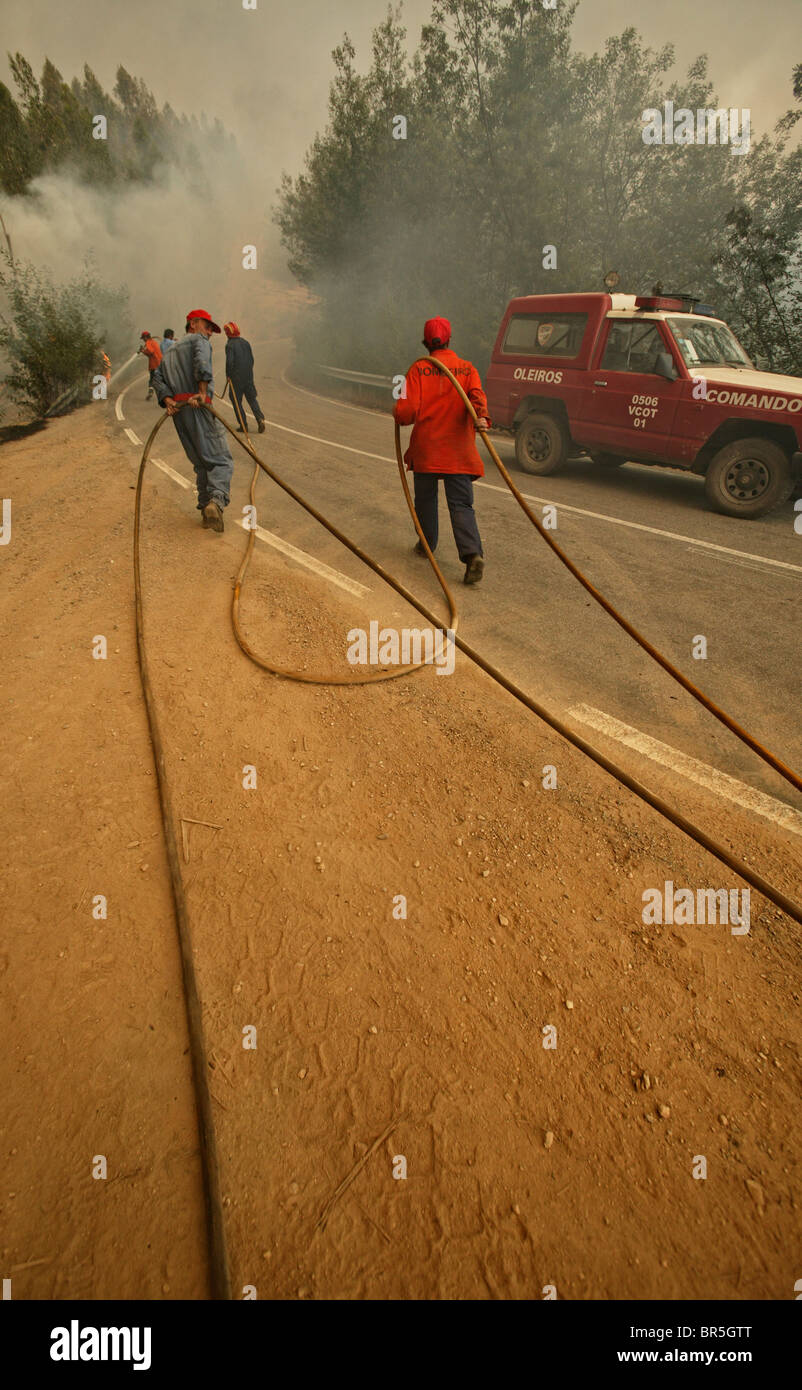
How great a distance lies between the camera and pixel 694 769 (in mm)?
3072

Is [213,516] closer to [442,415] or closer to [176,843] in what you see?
[442,415]

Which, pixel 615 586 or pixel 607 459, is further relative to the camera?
pixel 607 459

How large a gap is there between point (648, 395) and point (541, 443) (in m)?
1.72

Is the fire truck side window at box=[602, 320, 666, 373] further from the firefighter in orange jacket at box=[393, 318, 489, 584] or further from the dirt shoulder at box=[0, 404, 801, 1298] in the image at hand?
the dirt shoulder at box=[0, 404, 801, 1298]

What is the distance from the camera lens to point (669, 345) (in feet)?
23.7

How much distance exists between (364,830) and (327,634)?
1915 mm

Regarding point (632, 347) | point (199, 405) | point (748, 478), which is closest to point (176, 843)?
point (199, 405)

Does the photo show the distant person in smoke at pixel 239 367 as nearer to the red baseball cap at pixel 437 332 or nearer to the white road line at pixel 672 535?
the white road line at pixel 672 535

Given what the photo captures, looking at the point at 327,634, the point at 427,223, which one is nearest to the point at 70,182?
the point at 427,223

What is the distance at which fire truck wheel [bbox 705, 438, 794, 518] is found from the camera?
670 centimetres

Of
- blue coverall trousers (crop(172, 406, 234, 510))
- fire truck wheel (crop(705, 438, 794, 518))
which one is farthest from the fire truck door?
blue coverall trousers (crop(172, 406, 234, 510))

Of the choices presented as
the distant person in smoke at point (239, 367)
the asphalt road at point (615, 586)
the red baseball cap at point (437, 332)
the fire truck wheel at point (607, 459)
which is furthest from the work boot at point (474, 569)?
the distant person in smoke at point (239, 367)

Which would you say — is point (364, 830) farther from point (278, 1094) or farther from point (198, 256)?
point (198, 256)

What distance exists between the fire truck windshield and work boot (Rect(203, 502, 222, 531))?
5.75 metres
